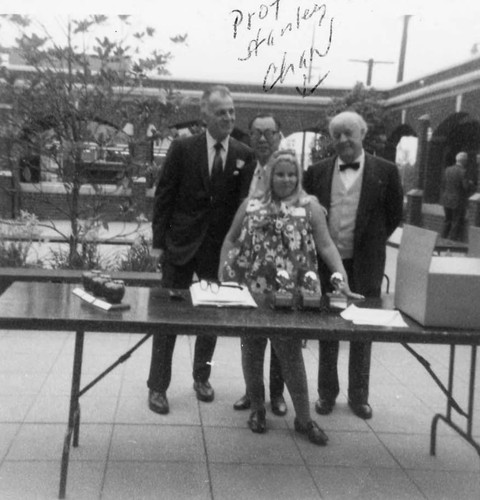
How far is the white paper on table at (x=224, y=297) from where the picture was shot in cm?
340

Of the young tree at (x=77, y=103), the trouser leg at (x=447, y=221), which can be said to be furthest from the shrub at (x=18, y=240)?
the trouser leg at (x=447, y=221)

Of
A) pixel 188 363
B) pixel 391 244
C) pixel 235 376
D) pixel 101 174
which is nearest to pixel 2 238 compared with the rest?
pixel 101 174

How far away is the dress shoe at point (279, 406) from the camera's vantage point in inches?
173

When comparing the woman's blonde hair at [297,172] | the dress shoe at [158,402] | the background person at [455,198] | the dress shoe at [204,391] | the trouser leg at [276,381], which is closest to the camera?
the woman's blonde hair at [297,172]

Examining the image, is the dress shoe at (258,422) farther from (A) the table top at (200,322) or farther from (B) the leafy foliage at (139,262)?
(B) the leafy foliage at (139,262)

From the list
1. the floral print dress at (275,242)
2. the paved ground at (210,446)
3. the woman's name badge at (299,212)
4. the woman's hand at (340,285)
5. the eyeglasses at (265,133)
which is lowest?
the paved ground at (210,446)

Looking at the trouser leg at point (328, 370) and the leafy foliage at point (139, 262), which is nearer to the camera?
the trouser leg at point (328, 370)

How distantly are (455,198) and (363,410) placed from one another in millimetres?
12354

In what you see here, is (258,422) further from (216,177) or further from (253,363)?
(216,177)

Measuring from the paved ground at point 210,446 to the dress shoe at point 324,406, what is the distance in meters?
0.06

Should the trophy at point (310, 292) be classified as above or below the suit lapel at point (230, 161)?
below

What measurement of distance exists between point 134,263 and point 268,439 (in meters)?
3.88

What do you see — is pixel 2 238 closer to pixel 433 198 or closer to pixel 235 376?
pixel 235 376

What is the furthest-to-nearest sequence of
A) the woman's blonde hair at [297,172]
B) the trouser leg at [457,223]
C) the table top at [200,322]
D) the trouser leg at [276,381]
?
the trouser leg at [457,223] < the trouser leg at [276,381] < the woman's blonde hair at [297,172] < the table top at [200,322]
